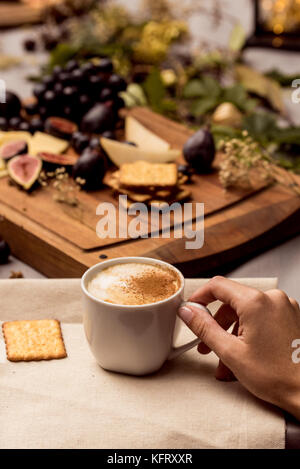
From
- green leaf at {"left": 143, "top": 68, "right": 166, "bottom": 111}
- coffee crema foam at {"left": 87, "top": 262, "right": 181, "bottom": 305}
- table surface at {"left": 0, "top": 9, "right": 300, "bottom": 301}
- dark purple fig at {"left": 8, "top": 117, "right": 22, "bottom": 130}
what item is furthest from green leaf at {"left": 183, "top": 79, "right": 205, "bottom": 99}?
coffee crema foam at {"left": 87, "top": 262, "right": 181, "bottom": 305}

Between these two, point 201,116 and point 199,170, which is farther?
point 201,116

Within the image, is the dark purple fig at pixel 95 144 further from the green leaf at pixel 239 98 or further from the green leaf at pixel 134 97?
the green leaf at pixel 239 98

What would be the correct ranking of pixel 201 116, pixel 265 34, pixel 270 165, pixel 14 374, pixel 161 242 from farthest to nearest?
1. pixel 265 34
2. pixel 201 116
3. pixel 270 165
4. pixel 161 242
5. pixel 14 374

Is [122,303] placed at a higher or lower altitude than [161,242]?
higher

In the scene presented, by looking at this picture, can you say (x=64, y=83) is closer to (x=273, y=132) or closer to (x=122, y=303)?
(x=273, y=132)

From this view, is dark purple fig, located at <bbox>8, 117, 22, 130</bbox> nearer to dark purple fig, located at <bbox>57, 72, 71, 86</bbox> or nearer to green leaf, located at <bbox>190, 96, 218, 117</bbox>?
dark purple fig, located at <bbox>57, 72, 71, 86</bbox>
